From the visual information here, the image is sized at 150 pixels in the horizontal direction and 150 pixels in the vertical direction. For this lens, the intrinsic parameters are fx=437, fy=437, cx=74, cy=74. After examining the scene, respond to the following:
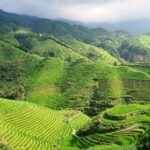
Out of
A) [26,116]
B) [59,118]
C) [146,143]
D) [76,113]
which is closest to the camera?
[146,143]

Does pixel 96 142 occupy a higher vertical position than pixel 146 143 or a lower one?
lower

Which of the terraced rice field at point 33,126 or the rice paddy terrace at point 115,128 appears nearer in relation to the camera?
the rice paddy terrace at point 115,128

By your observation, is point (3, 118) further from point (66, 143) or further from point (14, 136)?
point (66, 143)

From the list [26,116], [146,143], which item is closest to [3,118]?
[26,116]

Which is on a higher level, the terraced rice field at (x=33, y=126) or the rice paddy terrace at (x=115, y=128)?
the rice paddy terrace at (x=115, y=128)

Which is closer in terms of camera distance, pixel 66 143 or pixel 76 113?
pixel 66 143

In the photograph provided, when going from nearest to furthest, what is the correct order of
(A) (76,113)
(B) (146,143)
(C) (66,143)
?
(B) (146,143) → (C) (66,143) → (A) (76,113)
